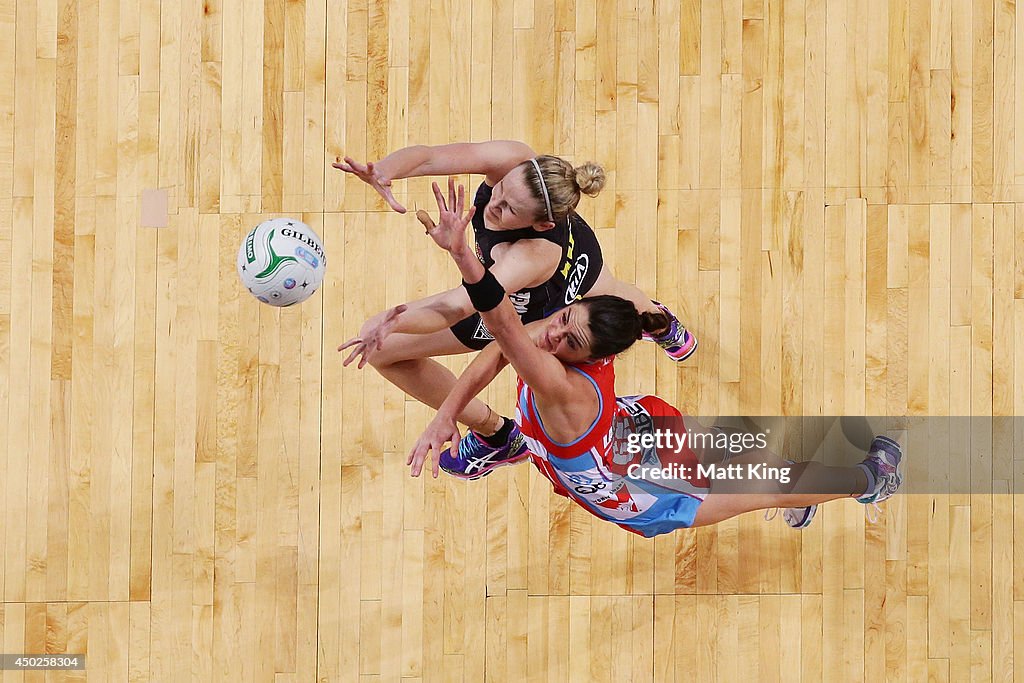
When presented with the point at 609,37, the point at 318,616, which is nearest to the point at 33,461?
the point at 318,616

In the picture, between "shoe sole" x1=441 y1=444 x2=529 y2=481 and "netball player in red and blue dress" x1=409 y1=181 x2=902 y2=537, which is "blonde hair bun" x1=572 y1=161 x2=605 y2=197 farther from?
"shoe sole" x1=441 y1=444 x2=529 y2=481

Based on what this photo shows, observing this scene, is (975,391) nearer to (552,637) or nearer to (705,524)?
(705,524)

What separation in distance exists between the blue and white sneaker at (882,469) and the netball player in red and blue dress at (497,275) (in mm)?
674

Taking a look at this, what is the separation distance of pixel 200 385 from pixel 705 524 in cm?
168

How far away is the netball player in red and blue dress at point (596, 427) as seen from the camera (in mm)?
2391

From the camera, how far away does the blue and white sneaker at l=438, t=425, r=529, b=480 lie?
311cm

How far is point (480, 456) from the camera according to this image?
3.14 m

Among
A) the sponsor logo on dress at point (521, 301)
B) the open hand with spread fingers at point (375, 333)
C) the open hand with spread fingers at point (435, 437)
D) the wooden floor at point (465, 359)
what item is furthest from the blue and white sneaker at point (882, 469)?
the open hand with spread fingers at point (375, 333)

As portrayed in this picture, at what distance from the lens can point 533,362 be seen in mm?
2420

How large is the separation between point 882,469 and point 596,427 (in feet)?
3.59

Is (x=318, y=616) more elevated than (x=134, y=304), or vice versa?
(x=134, y=304)

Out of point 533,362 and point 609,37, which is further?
point 609,37
